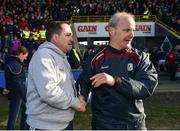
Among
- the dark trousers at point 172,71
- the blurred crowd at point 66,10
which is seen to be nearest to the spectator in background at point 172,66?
the dark trousers at point 172,71

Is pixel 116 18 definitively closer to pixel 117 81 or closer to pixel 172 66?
pixel 117 81

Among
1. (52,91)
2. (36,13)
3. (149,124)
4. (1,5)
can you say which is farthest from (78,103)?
(1,5)

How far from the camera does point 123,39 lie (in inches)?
141

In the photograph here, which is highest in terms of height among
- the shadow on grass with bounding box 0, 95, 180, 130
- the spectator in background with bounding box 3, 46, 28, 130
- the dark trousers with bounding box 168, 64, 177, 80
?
the spectator in background with bounding box 3, 46, 28, 130

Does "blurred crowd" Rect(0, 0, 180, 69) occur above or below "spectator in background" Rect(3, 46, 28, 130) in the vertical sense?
below

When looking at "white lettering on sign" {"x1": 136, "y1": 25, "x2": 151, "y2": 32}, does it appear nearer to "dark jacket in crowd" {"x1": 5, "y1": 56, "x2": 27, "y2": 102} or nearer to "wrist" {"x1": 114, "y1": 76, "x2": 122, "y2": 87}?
"dark jacket in crowd" {"x1": 5, "y1": 56, "x2": 27, "y2": 102}

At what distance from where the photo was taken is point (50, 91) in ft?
11.9

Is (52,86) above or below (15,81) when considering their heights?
above

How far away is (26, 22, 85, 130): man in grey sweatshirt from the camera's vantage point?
3664 millimetres

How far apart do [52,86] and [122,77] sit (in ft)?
1.79

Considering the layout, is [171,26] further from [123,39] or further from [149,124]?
[123,39]

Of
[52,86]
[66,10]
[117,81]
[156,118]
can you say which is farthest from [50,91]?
[66,10]

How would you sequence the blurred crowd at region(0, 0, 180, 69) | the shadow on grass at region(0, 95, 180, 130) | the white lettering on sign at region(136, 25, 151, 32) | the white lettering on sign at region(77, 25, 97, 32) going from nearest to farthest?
the shadow on grass at region(0, 95, 180, 130) < the blurred crowd at region(0, 0, 180, 69) < the white lettering on sign at region(136, 25, 151, 32) < the white lettering on sign at region(77, 25, 97, 32)

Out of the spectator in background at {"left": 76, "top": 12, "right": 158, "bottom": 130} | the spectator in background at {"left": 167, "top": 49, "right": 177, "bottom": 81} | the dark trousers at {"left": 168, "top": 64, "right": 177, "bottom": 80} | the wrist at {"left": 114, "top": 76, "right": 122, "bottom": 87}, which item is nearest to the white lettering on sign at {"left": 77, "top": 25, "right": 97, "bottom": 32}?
the spectator in background at {"left": 167, "top": 49, "right": 177, "bottom": 81}
